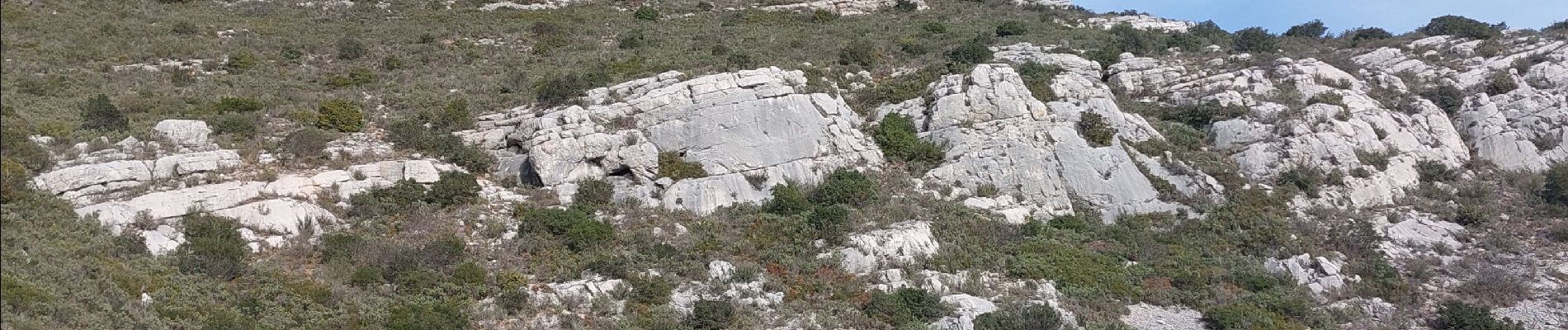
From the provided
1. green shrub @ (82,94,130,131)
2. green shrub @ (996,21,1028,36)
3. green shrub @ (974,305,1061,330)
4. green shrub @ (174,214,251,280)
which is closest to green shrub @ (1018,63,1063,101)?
green shrub @ (996,21,1028,36)

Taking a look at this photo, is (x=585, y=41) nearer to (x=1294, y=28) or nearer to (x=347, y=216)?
(x=347, y=216)

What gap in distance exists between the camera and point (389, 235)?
79.8 ft

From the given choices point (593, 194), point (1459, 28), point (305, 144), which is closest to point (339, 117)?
point (305, 144)

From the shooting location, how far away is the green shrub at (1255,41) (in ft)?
142

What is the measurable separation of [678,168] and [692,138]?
1.44 metres

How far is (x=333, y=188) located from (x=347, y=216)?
117 centimetres

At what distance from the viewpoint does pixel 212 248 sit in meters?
21.4

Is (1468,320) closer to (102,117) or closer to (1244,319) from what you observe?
(1244,319)

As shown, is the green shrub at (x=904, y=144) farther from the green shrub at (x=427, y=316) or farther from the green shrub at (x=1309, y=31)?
the green shrub at (x=1309, y=31)

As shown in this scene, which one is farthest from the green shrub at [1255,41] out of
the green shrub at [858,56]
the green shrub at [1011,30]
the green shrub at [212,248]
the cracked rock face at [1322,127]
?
Result: the green shrub at [212,248]

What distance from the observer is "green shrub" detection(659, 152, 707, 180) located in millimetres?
28547

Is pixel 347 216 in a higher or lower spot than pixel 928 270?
lower

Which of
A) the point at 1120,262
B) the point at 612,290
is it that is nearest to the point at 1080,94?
the point at 1120,262

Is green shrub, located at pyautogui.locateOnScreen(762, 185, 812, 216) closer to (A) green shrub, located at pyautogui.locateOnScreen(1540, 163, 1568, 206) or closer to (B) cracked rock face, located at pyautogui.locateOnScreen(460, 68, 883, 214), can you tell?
(B) cracked rock face, located at pyautogui.locateOnScreen(460, 68, 883, 214)
